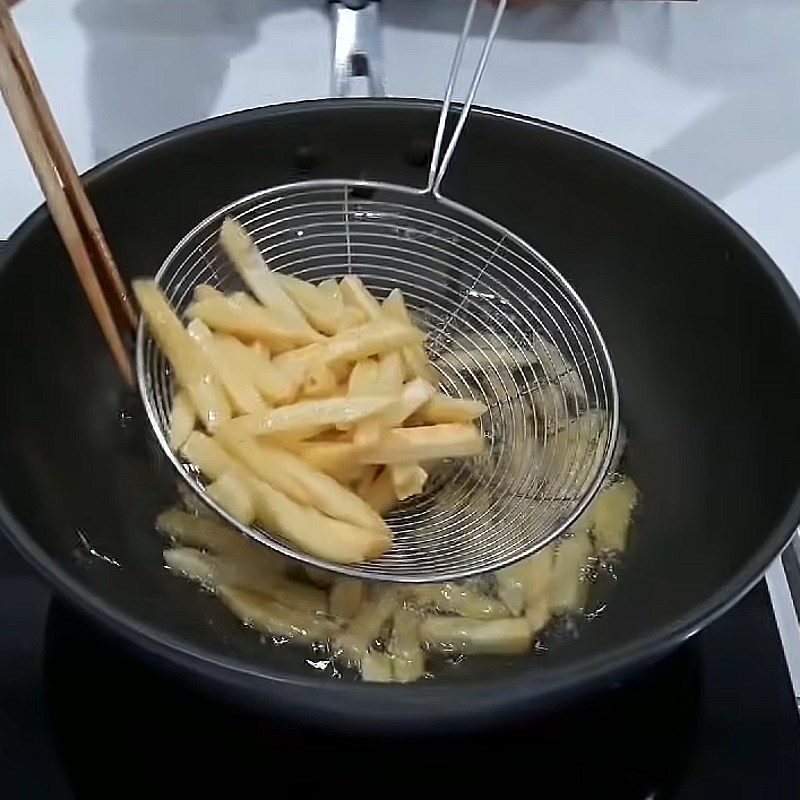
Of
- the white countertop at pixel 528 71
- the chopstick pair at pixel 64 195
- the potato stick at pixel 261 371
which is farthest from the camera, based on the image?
the white countertop at pixel 528 71

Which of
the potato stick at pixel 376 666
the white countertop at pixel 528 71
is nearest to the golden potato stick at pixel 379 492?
the potato stick at pixel 376 666

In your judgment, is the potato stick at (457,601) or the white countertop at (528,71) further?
the white countertop at (528,71)

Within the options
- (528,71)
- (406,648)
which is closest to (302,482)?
(406,648)

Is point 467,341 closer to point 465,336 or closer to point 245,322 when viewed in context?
point 465,336

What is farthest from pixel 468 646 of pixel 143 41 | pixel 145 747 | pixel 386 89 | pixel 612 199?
pixel 143 41

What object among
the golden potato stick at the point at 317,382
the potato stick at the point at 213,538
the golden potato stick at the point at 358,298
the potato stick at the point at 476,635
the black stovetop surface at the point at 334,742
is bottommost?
the black stovetop surface at the point at 334,742

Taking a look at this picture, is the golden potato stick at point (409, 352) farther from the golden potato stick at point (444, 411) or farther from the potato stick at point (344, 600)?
the potato stick at point (344, 600)

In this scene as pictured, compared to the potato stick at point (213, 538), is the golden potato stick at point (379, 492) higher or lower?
higher
